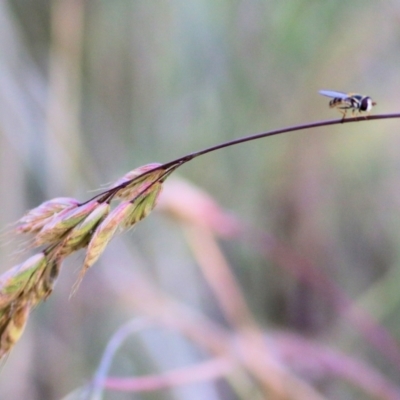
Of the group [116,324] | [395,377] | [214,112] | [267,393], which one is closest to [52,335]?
[116,324]

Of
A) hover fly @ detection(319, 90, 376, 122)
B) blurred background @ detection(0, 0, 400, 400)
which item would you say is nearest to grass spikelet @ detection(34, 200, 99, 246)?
hover fly @ detection(319, 90, 376, 122)

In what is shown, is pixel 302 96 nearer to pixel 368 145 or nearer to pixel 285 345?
pixel 368 145

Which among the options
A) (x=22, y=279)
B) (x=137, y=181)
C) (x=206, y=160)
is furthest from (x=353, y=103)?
(x=206, y=160)

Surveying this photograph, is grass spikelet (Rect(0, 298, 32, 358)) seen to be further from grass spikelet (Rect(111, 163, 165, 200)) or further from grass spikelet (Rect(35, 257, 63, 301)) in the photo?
grass spikelet (Rect(111, 163, 165, 200))

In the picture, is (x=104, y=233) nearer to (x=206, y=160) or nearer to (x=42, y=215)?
(x=42, y=215)

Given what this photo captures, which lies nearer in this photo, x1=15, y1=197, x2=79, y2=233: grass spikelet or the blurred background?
x1=15, y1=197, x2=79, y2=233: grass spikelet

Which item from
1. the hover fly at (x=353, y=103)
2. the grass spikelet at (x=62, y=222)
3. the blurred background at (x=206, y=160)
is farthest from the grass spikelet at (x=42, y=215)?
the blurred background at (x=206, y=160)
